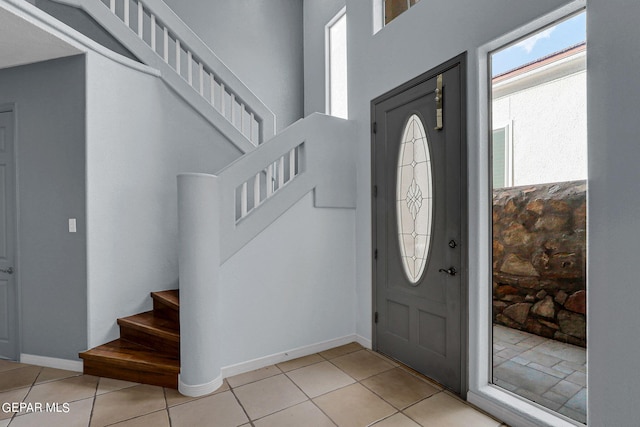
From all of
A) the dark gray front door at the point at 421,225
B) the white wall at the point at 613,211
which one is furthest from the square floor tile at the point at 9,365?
the white wall at the point at 613,211

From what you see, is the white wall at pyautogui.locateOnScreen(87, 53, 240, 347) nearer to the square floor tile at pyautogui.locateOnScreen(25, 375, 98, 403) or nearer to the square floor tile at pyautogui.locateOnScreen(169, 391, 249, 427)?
the square floor tile at pyautogui.locateOnScreen(25, 375, 98, 403)

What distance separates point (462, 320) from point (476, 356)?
0.24 m

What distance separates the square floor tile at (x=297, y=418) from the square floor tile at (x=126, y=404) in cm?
77

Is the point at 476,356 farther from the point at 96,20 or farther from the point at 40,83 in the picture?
the point at 96,20

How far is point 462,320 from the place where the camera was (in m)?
2.29

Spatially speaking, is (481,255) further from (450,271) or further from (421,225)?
(421,225)

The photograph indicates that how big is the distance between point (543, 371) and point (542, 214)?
1626mm

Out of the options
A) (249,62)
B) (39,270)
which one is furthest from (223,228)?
(249,62)

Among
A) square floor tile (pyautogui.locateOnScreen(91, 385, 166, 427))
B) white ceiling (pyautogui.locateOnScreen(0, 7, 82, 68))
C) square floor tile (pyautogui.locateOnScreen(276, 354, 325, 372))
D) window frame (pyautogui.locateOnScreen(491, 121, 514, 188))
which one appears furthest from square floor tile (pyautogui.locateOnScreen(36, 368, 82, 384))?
window frame (pyautogui.locateOnScreen(491, 121, 514, 188))

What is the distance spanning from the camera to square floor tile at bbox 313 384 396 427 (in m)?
2.09

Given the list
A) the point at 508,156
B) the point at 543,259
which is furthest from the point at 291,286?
the point at 508,156

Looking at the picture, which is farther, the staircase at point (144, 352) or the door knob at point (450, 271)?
the staircase at point (144, 352)

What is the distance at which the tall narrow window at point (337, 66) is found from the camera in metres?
4.48

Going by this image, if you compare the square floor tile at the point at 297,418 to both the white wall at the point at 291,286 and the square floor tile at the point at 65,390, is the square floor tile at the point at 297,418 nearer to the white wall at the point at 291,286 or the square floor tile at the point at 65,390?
the white wall at the point at 291,286
